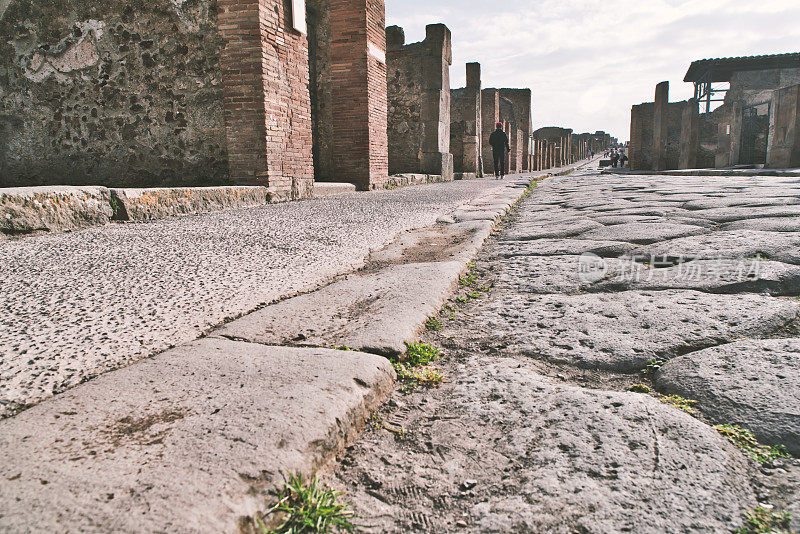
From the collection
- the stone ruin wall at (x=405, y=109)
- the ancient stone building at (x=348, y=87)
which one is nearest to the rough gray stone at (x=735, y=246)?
the ancient stone building at (x=348, y=87)

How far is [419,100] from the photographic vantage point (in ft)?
35.4

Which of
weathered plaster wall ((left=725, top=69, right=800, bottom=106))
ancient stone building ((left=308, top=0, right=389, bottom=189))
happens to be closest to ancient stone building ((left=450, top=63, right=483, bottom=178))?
ancient stone building ((left=308, top=0, right=389, bottom=189))

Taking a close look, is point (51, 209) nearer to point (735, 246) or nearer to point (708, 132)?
point (735, 246)

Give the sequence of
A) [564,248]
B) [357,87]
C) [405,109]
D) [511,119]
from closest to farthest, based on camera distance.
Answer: [564,248] < [357,87] < [405,109] < [511,119]

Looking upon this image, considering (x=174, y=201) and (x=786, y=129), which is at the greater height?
(x=786, y=129)

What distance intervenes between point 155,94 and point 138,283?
4.23 meters

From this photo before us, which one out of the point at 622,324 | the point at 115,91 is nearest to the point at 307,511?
the point at 622,324

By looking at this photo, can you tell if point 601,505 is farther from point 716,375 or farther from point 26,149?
point 26,149

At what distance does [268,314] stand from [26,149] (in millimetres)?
5629

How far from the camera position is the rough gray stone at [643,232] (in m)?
2.42

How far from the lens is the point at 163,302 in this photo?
1.33m

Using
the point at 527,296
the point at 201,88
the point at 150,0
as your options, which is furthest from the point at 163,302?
the point at 150,0

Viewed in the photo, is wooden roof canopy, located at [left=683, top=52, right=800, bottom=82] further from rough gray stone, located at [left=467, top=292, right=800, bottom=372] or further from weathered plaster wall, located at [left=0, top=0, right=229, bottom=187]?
rough gray stone, located at [left=467, top=292, right=800, bottom=372]

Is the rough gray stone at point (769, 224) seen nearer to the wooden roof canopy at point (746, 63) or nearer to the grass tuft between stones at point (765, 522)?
the grass tuft between stones at point (765, 522)
